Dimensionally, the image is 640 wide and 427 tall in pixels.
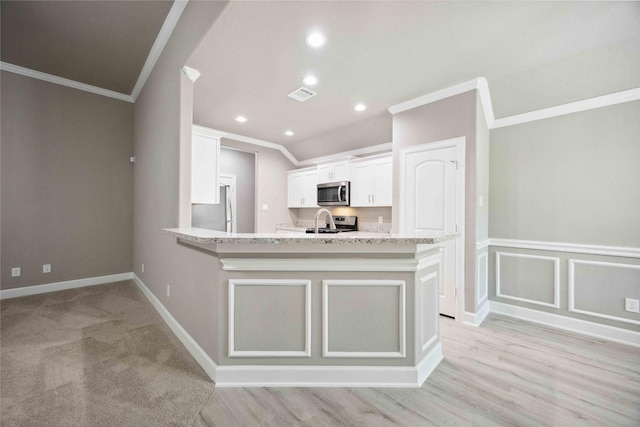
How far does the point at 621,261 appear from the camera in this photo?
8.99 feet

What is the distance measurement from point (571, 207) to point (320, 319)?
3038 mm

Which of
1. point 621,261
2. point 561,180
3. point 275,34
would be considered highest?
point 275,34

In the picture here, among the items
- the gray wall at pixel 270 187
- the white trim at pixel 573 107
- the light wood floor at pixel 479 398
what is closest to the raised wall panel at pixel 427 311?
the light wood floor at pixel 479 398

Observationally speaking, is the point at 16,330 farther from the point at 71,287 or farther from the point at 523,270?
the point at 523,270

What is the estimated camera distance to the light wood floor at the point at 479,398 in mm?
1633

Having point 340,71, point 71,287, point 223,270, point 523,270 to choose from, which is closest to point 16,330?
point 71,287

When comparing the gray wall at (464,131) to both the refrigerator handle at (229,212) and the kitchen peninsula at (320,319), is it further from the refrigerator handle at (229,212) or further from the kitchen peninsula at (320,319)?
the refrigerator handle at (229,212)

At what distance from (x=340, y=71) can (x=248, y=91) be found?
3.94 ft

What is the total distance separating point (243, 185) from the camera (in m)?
6.65

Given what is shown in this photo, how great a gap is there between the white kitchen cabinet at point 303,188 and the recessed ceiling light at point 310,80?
8.24 feet

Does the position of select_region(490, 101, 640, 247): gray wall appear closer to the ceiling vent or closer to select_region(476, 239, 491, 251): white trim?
select_region(476, 239, 491, 251): white trim

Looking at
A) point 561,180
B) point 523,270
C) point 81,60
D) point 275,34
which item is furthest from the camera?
point 81,60

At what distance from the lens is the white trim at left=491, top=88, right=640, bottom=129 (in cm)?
268

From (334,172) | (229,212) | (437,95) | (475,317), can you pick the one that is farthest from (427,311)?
(229,212)
